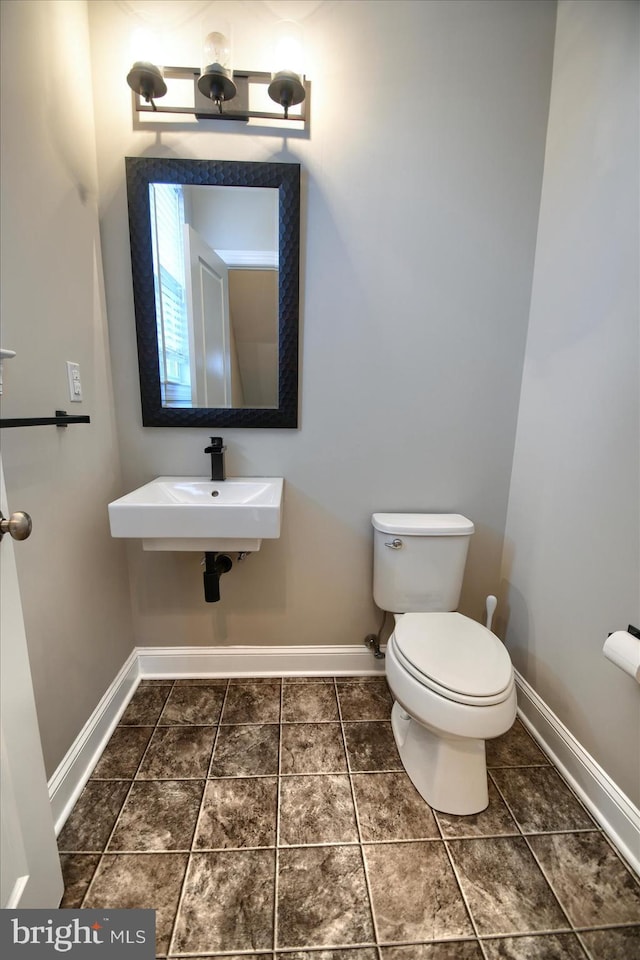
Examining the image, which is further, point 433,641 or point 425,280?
point 425,280

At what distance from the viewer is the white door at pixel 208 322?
140 centimetres

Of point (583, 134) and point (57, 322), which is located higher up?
point (583, 134)

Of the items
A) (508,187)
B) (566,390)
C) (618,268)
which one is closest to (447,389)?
(566,390)

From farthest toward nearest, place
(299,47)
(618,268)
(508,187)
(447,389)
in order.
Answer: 1. (447,389)
2. (508,187)
3. (299,47)
4. (618,268)

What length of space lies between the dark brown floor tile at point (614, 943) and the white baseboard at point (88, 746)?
1369 mm

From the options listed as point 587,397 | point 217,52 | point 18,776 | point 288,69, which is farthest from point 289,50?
point 18,776

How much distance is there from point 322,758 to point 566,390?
1.50 m

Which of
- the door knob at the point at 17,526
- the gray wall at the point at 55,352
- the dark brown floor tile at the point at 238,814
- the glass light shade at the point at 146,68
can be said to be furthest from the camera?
the glass light shade at the point at 146,68

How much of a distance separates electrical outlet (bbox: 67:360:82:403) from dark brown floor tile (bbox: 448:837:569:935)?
171 cm

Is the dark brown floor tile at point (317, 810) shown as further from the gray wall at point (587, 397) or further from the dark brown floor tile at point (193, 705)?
the gray wall at point (587, 397)

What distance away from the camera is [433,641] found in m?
1.23

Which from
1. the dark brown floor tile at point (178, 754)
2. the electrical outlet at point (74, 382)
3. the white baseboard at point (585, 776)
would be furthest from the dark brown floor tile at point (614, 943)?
the electrical outlet at point (74, 382)

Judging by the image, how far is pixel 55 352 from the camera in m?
1.11

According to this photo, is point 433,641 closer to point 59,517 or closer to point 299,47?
point 59,517
